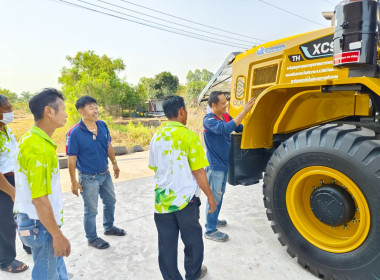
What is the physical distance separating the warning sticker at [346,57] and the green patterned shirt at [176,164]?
1.30 meters

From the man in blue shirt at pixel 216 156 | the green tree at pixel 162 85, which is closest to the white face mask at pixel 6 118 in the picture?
the man in blue shirt at pixel 216 156

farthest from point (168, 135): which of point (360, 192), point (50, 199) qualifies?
point (360, 192)

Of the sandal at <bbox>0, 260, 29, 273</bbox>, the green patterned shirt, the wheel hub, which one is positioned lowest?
the sandal at <bbox>0, 260, 29, 273</bbox>

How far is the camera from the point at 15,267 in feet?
8.46

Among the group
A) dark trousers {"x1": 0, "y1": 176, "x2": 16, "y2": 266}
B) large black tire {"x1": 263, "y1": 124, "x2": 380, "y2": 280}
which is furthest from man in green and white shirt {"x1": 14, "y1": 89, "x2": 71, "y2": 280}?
large black tire {"x1": 263, "y1": 124, "x2": 380, "y2": 280}

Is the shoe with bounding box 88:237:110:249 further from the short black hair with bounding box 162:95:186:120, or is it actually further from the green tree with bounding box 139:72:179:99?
the green tree with bounding box 139:72:179:99

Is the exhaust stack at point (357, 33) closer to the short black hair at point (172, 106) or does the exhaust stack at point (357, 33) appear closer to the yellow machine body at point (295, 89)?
the yellow machine body at point (295, 89)

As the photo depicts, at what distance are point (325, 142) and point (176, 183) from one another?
1.29 m

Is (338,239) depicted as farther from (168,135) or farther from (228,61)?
(228,61)

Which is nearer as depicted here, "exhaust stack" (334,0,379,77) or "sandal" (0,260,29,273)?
"exhaust stack" (334,0,379,77)

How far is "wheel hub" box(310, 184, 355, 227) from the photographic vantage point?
2209mm

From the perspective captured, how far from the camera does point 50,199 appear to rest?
1660 millimetres

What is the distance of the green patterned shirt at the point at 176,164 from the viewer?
2064 mm

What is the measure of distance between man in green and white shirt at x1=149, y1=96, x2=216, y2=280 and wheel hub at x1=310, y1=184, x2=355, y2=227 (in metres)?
0.93
